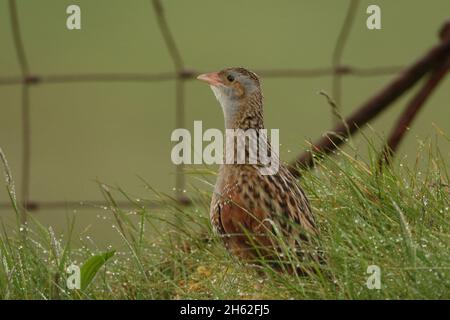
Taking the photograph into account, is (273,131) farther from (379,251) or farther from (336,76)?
(336,76)

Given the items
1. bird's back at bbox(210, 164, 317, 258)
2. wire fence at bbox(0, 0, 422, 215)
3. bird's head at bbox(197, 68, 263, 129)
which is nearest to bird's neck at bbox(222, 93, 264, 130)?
bird's head at bbox(197, 68, 263, 129)

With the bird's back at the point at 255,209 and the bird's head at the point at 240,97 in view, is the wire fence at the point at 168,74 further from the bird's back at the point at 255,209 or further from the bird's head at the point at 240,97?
the bird's back at the point at 255,209

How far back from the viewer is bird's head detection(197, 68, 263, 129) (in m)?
4.40

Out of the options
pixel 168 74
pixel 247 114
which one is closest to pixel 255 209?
pixel 247 114

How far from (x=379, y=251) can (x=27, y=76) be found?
3182mm

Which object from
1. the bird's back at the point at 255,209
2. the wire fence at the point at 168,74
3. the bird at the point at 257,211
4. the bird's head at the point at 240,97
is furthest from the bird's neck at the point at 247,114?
the wire fence at the point at 168,74

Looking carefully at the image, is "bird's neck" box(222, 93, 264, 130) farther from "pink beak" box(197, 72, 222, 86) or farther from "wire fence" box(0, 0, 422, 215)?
"wire fence" box(0, 0, 422, 215)

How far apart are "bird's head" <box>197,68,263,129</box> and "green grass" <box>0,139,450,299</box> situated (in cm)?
28

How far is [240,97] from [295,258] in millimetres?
864

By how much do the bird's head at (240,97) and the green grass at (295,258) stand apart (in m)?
0.28

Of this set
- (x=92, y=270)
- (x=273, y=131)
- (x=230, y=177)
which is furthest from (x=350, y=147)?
(x=92, y=270)

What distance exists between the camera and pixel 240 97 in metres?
4.45

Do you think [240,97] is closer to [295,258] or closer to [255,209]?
[255,209]
